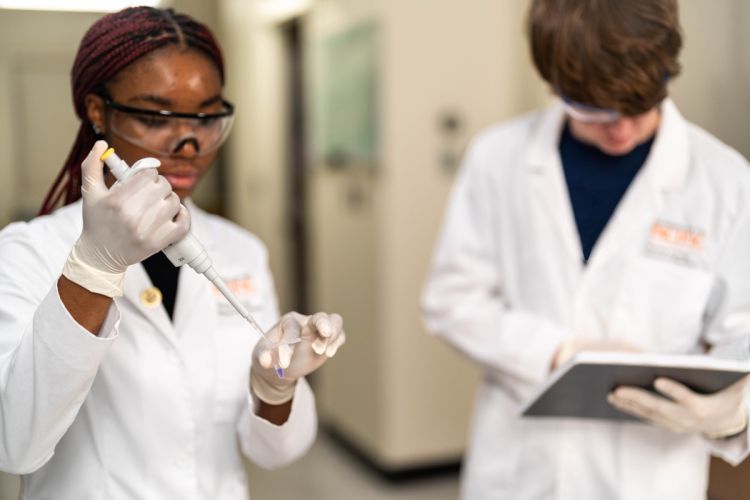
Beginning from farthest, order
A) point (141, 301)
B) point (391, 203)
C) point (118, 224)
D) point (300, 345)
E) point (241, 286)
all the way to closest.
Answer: point (391, 203) → point (241, 286) → point (141, 301) → point (300, 345) → point (118, 224)

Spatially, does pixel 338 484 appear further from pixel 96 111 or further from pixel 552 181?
pixel 96 111

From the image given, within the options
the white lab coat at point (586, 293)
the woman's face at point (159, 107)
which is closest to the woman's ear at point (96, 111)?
the woman's face at point (159, 107)

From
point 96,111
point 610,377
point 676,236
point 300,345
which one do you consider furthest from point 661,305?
point 96,111

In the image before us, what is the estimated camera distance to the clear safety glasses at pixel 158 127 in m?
0.91

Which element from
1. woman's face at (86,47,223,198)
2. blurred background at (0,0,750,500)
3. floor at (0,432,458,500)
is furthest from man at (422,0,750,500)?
floor at (0,432,458,500)

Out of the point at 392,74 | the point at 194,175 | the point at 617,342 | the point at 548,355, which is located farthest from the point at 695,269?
the point at 392,74

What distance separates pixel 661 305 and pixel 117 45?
1013 millimetres

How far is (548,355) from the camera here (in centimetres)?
139

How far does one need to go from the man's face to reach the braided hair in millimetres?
722

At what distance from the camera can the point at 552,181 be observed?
1450mm

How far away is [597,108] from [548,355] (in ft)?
1.56

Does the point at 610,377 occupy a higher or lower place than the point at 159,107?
lower

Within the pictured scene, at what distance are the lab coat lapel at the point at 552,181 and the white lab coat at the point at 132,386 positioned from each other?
0.61m

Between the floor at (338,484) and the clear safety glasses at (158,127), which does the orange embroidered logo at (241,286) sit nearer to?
the clear safety glasses at (158,127)
